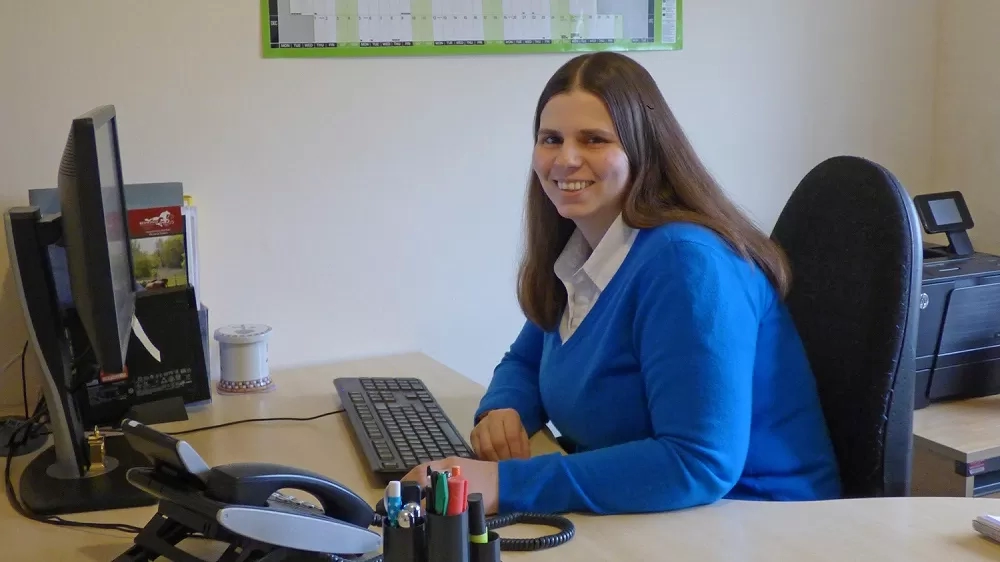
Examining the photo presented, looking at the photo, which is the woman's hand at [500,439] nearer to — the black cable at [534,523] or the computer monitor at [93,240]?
the black cable at [534,523]

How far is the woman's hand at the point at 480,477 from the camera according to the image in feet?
3.74

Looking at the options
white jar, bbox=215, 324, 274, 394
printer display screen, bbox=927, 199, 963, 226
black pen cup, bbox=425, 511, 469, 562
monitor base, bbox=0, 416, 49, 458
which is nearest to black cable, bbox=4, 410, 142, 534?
monitor base, bbox=0, 416, 49, 458

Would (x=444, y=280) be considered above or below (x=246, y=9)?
below

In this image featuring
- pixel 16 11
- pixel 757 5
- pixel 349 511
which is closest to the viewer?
pixel 349 511

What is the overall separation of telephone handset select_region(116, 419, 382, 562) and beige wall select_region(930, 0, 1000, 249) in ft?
6.69

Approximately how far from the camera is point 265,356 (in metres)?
1.79

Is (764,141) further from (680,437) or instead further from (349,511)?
(349,511)

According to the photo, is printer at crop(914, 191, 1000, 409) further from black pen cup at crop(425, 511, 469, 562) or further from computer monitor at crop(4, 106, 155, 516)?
computer monitor at crop(4, 106, 155, 516)

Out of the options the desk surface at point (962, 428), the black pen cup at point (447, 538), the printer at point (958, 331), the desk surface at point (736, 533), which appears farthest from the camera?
the printer at point (958, 331)

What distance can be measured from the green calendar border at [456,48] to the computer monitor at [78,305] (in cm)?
53

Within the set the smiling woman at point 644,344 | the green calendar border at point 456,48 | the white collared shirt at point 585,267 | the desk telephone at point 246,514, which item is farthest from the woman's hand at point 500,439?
the green calendar border at point 456,48

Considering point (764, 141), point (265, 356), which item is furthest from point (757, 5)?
point (265, 356)

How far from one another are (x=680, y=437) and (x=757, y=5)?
1.46m

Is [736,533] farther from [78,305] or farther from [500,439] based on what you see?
[78,305]
